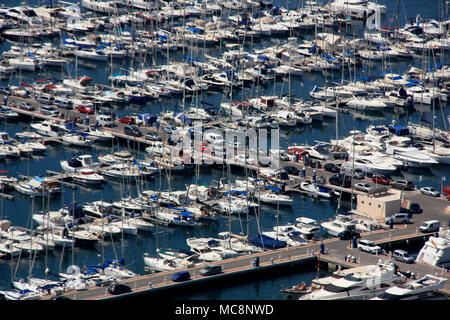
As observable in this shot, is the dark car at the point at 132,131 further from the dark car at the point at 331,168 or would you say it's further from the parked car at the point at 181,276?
the parked car at the point at 181,276

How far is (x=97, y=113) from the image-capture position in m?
94.9

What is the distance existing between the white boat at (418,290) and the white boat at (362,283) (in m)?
0.69

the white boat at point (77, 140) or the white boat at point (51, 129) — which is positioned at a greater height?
the white boat at point (51, 129)

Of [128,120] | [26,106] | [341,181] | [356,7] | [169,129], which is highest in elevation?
[356,7]

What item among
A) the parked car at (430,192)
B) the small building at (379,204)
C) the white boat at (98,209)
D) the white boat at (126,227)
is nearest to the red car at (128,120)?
the white boat at (98,209)

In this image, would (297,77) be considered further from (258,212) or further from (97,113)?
(258,212)

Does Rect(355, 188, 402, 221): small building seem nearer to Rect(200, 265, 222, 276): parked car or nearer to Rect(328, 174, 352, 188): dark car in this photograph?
Rect(328, 174, 352, 188): dark car

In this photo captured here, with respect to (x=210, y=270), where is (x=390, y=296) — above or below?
above

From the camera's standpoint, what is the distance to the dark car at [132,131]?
88.7m

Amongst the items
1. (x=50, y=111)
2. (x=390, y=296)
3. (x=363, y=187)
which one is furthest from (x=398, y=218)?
(x=50, y=111)

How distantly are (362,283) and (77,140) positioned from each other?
125 feet

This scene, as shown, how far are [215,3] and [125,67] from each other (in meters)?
26.9

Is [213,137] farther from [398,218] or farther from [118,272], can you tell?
[118,272]

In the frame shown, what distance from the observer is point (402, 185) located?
→ 77.4 m
